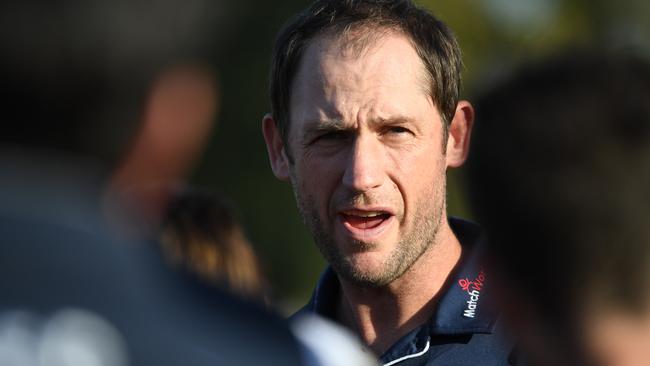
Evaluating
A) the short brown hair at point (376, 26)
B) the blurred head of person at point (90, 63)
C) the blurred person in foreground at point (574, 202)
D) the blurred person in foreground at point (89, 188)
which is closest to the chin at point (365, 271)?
the short brown hair at point (376, 26)

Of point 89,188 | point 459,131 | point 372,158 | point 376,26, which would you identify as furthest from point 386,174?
point 89,188

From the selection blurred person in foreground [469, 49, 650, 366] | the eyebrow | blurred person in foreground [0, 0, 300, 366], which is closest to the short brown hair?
the eyebrow

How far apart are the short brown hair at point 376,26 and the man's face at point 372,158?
0.20 feet

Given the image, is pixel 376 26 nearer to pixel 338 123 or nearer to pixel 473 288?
pixel 338 123

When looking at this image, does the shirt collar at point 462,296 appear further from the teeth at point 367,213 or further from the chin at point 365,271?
the teeth at point 367,213

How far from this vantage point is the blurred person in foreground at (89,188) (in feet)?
6.06

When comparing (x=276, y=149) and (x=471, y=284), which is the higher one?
(x=276, y=149)

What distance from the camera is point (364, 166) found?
3951 mm

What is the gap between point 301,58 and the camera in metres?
4.19

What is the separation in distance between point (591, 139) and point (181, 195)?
0.78 m

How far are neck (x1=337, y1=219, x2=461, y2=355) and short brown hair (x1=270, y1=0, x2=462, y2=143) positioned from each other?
1.47 feet

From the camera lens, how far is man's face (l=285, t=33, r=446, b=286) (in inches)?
156

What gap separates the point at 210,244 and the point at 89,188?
2.22 feet

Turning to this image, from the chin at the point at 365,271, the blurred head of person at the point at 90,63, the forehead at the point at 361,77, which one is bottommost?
the chin at the point at 365,271
